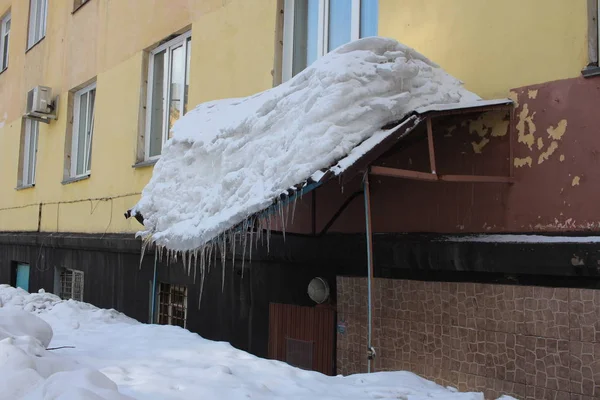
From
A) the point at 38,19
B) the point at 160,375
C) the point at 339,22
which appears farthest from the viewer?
the point at 38,19

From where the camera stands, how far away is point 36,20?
12.4 metres

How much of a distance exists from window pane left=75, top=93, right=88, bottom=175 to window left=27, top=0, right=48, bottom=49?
9.72 feet

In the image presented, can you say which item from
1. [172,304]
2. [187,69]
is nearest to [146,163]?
[187,69]

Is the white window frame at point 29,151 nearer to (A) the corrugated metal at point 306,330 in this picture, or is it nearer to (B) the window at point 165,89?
(B) the window at point 165,89

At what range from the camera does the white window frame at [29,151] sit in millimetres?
11891

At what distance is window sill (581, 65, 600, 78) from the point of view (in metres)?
3.35

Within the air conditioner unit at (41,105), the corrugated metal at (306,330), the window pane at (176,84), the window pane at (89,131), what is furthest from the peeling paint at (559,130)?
the air conditioner unit at (41,105)

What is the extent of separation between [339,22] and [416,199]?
211 cm

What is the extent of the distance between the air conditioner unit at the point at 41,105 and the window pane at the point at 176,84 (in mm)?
3962

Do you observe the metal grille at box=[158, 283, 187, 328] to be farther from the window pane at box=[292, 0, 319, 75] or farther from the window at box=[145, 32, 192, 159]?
the window pane at box=[292, 0, 319, 75]

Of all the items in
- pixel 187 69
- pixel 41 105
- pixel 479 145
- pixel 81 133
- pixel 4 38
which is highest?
pixel 4 38

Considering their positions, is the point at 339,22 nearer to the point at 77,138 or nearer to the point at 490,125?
the point at 490,125

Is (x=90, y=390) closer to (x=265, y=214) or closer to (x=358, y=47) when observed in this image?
(x=265, y=214)

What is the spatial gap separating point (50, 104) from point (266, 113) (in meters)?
7.67
